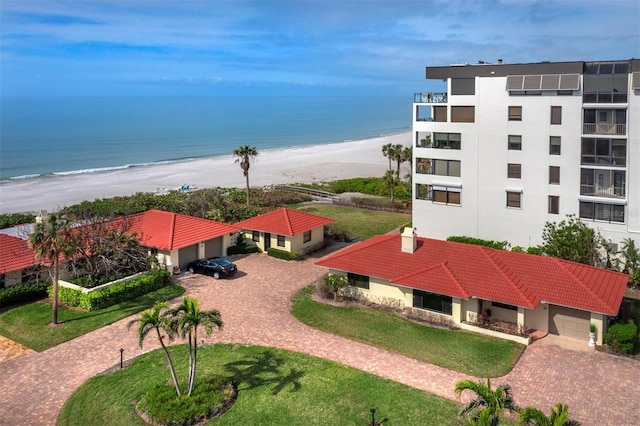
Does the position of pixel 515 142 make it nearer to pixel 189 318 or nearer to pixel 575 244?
pixel 575 244

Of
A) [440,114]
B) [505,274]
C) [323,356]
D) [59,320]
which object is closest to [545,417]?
[323,356]

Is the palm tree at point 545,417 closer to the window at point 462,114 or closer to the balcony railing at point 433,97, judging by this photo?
the window at point 462,114

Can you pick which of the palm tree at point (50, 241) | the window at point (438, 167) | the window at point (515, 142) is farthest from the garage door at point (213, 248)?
the window at point (515, 142)

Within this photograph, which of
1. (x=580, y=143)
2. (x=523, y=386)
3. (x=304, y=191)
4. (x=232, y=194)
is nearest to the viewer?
(x=523, y=386)

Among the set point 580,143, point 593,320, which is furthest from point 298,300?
point 580,143

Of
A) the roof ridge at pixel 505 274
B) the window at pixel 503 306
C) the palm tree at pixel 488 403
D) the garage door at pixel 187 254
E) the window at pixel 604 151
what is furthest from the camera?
the garage door at pixel 187 254

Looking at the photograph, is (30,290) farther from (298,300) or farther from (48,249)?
(298,300)

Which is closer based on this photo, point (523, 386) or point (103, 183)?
point (523, 386)

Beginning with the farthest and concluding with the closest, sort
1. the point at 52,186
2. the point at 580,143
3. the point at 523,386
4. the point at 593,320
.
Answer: the point at 52,186 → the point at 580,143 → the point at 593,320 → the point at 523,386
